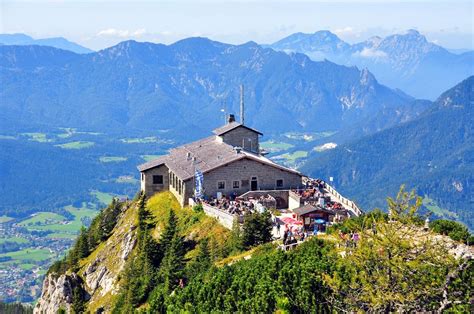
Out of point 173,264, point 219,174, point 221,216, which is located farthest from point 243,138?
point 173,264

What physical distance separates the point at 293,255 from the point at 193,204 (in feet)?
99.2

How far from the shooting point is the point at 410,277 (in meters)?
31.9

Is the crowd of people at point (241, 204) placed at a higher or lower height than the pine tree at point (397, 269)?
lower

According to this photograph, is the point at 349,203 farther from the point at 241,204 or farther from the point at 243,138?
the point at 243,138

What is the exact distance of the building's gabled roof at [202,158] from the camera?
75062 millimetres

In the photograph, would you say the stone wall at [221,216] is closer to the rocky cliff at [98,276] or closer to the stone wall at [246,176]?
the stone wall at [246,176]

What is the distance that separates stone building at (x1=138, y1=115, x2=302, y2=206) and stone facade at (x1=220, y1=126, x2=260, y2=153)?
304 cm

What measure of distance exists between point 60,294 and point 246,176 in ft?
70.1

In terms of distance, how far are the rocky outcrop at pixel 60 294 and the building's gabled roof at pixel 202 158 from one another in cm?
1458

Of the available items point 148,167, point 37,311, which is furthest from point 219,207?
point 37,311

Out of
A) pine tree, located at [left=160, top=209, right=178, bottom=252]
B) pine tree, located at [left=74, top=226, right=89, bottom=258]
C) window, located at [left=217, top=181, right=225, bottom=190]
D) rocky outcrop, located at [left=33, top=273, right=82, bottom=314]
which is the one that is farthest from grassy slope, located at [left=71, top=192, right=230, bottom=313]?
window, located at [left=217, top=181, right=225, bottom=190]

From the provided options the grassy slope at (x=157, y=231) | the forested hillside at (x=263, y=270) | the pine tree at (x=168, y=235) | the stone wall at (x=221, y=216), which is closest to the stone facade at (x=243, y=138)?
the grassy slope at (x=157, y=231)

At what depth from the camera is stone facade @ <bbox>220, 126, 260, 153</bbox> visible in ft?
291

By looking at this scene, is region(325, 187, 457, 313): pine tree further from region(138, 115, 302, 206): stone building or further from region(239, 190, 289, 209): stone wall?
region(138, 115, 302, 206): stone building
